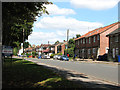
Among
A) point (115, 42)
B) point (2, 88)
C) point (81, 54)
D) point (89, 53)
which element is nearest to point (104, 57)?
point (115, 42)

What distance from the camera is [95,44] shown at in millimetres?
45594

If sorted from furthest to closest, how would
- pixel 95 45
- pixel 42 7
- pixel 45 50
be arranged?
pixel 45 50, pixel 95 45, pixel 42 7

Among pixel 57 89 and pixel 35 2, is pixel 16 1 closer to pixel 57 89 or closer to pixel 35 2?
pixel 35 2

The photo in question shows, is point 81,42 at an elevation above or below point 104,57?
above

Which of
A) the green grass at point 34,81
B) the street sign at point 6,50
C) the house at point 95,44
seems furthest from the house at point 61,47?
the green grass at point 34,81

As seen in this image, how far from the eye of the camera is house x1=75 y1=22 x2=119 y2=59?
43250 mm

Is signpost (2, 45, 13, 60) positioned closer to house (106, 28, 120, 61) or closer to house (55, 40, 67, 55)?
house (106, 28, 120, 61)

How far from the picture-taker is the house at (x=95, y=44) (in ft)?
142

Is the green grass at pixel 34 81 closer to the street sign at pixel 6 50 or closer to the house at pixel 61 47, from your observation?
the street sign at pixel 6 50

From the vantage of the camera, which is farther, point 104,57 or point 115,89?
point 104,57

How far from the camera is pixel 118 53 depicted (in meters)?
34.1

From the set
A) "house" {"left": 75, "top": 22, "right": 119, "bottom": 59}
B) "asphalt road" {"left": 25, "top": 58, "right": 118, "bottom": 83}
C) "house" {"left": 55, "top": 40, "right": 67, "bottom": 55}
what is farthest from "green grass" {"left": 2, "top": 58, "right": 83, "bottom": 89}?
"house" {"left": 55, "top": 40, "right": 67, "bottom": 55}

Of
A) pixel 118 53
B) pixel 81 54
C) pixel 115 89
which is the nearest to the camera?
pixel 115 89

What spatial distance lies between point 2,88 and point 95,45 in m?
40.7
